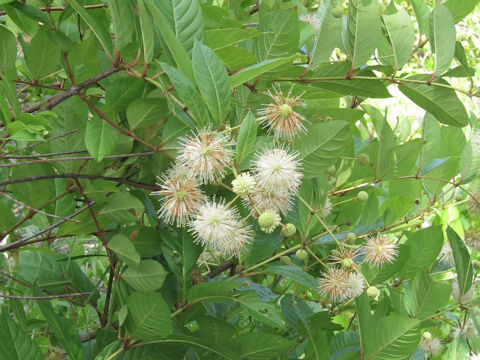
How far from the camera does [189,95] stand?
60cm

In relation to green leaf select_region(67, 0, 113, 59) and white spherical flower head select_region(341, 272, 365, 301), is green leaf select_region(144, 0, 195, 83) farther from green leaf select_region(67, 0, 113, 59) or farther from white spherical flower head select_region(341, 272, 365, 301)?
white spherical flower head select_region(341, 272, 365, 301)

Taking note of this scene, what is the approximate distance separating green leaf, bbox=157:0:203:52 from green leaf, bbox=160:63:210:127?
9cm

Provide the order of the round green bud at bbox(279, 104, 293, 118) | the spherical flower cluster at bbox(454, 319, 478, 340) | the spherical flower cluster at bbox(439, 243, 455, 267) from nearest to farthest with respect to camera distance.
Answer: the round green bud at bbox(279, 104, 293, 118) → the spherical flower cluster at bbox(439, 243, 455, 267) → the spherical flower cluster at bbox(454, 319, 478, 340)

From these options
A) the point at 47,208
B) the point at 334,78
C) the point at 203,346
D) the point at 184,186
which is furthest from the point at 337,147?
the point at 47,208

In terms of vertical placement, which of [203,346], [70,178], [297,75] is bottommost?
[203,346]

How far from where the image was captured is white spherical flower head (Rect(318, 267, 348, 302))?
0.84 m

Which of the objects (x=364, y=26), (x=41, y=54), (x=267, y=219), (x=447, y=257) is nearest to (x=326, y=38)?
(x=364, y=26)

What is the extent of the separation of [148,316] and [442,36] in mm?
509

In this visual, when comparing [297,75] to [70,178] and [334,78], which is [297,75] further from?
[70,178]

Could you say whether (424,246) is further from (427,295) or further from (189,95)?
(189,95)

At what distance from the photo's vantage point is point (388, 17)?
780 millimetres

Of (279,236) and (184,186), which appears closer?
(184,186)

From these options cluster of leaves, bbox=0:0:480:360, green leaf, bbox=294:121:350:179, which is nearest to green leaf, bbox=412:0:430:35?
cluster of leaves, bbox=0:0:480:360

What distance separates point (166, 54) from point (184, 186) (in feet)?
0.50
